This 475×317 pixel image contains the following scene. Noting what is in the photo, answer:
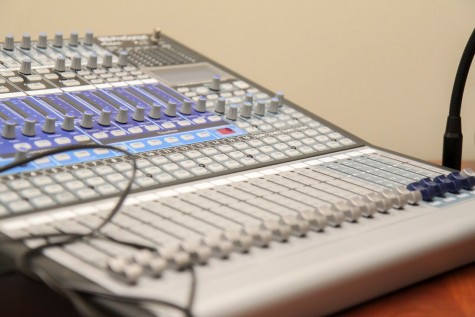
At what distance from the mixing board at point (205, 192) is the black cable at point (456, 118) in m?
0.10

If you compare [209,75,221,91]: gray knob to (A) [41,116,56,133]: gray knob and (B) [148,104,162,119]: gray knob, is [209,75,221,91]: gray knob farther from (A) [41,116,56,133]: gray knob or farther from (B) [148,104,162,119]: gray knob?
(A) [41,116,56,133]: gray knob

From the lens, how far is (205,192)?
876mm

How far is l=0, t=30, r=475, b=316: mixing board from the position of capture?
27.6 inches

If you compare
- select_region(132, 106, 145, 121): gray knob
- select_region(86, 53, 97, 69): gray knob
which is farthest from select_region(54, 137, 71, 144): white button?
select_region(86, 53, 97, 69): gray knob

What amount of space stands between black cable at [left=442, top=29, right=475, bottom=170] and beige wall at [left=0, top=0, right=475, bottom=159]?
444 mm

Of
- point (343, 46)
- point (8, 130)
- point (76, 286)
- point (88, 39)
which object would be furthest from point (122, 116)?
point (343, 46)

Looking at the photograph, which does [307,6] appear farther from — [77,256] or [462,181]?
[77,256]

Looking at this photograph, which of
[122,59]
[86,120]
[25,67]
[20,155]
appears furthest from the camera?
[122,59]

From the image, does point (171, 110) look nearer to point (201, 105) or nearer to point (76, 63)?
point (201, 105)

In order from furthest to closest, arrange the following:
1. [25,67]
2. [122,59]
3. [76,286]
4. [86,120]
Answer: [122,59] → [25,67] → [86,120] → [76,286]

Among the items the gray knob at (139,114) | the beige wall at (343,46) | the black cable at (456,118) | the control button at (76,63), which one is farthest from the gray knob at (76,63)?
the black cable at (456,118)

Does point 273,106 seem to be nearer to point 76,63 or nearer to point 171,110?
point 171,110

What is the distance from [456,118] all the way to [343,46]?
1.56 ft

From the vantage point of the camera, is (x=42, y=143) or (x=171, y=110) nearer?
(x=42, y=143)
